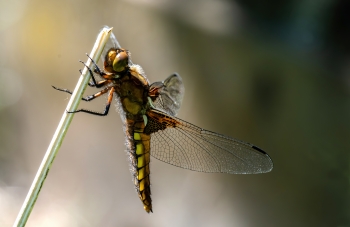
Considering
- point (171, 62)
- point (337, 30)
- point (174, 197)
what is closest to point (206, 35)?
point (171, 62)

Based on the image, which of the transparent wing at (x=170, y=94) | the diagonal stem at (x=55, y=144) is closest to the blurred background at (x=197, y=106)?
the transparent wing at (x=170, y=94)

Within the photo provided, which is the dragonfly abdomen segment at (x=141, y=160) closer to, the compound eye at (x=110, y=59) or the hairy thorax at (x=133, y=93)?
the hairy thorax at (x=133, y=93)

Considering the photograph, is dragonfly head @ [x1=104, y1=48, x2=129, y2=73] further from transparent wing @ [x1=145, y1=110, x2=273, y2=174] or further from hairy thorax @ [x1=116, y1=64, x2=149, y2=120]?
transparent wing @ [x1=145, y1=110, x2=273, y2=174]

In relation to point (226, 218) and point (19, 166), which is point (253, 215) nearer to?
point (226, 218)

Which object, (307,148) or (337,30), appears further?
(337,30)

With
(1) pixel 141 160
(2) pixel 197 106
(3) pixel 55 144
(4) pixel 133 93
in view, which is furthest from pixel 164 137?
(2) pixel 197 106

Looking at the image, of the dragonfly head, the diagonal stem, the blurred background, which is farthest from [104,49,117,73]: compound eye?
the blurred background
